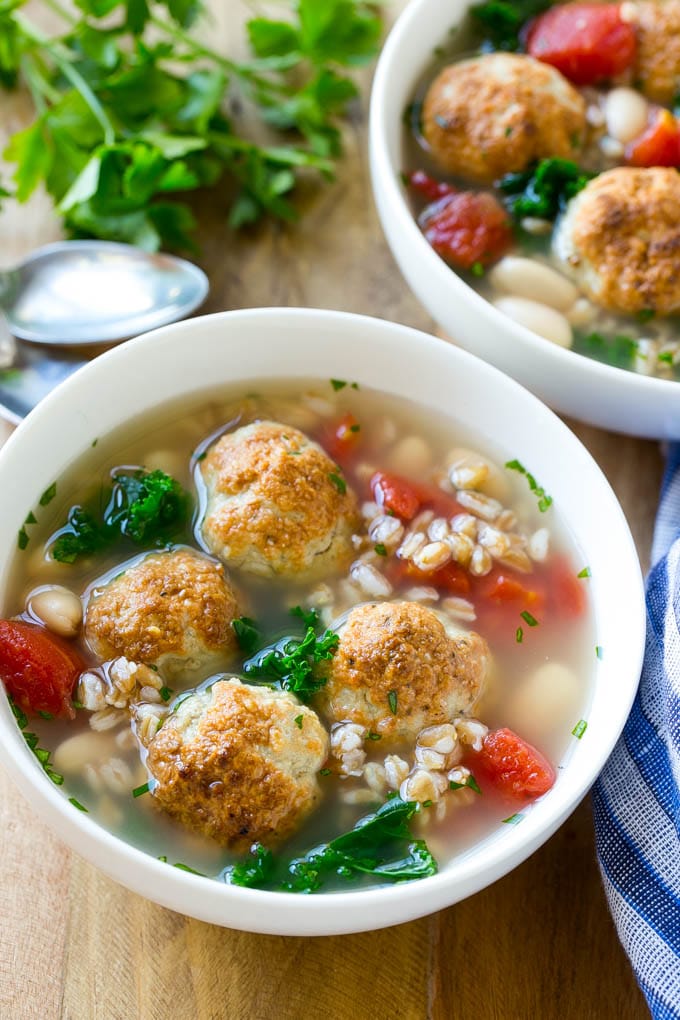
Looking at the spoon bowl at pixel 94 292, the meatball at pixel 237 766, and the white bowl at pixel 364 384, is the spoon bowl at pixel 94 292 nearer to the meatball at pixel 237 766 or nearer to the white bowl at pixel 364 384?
the white bowl at pixel 364 384

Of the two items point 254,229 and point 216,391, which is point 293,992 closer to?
→ point 216,391

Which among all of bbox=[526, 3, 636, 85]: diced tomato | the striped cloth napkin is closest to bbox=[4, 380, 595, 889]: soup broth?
the striped cloth napkin

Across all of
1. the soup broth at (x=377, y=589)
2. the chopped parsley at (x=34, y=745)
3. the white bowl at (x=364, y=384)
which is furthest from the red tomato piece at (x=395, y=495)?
the chopped parsley at (x=34, y=745)

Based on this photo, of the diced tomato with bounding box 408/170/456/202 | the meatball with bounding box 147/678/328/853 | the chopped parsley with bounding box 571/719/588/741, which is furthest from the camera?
the diced tomato with bounding box 408/170/456/202

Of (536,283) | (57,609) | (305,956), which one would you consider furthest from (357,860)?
(536,283)

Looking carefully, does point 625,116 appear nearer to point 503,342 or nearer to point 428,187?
point 428,187

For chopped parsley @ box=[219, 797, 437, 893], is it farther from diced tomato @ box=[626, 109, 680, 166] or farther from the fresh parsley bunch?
diced tomato @ box=[626, 109, 680, 166]
